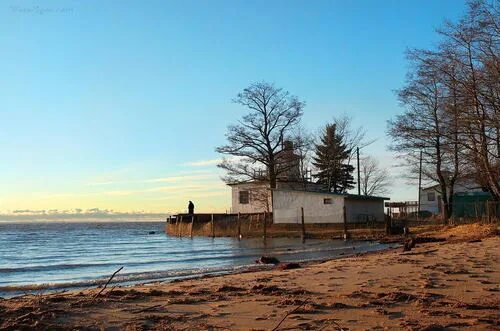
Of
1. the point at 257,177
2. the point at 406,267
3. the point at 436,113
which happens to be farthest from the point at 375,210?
the point at 406,267

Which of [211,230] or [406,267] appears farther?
[211,230]

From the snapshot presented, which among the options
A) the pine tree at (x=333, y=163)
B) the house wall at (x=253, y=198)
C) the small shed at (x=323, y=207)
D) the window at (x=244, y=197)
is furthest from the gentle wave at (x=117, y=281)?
the pine tree at (x=333, y=163)

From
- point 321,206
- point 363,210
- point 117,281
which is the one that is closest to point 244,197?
point 321,206

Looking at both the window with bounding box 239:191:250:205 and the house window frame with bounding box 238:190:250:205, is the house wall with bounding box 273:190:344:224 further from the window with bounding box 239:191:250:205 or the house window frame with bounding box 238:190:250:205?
the window with bounding box 239:191:250:205

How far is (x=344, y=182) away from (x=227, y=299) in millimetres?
66554

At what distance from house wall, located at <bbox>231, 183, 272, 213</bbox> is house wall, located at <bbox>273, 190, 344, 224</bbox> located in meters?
5.43

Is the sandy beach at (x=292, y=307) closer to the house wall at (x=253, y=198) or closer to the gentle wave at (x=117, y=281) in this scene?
the gentle wave at (x=117, y=281)

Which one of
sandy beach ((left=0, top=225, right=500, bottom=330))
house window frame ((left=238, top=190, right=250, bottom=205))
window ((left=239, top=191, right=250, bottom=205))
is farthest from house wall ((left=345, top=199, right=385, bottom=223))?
sandy beach ((left=0, top=225, right=500, bottom=330))

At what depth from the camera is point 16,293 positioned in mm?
16688

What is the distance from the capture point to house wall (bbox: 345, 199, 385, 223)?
51.7 meters

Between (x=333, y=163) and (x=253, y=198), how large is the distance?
14.5 meters

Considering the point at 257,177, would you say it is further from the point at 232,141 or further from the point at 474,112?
the point at 474,112

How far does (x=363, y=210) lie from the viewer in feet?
177

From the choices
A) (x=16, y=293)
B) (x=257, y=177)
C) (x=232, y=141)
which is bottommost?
(x=16, y=293)
